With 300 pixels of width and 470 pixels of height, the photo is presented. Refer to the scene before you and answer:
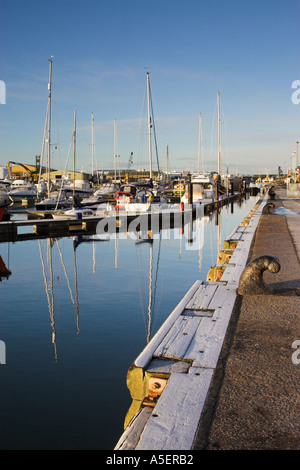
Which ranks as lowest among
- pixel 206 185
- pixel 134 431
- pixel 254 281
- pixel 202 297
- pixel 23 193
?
pixel 134 431

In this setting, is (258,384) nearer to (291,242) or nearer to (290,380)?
(290,380)

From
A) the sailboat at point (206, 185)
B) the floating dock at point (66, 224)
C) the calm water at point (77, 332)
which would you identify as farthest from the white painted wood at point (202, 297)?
the sailboat at point (206, 185)

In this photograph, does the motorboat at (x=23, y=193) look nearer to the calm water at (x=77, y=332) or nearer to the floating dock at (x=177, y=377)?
the calm water at (x=77, y=332)

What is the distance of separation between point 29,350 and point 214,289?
3.68 meters

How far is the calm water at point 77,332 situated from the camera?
5.29m

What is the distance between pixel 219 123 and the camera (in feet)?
202

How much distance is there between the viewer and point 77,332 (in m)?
8.80

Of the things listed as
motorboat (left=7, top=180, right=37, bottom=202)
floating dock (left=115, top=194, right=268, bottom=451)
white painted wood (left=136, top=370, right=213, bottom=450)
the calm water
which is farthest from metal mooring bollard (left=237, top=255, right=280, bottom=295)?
motorboat (left=7, top=180, right=37, bottom=202)

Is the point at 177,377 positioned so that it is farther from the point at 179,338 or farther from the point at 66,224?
the point at 66,224

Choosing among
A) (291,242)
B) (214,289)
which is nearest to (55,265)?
(291,242)

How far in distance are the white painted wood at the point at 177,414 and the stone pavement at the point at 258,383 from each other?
80mm

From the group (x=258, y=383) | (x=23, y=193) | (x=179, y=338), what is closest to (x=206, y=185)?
(x=23, y=193)

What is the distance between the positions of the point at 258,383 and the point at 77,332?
574cm
